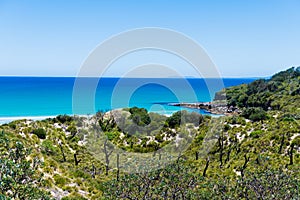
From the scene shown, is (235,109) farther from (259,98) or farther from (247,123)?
(247,123)

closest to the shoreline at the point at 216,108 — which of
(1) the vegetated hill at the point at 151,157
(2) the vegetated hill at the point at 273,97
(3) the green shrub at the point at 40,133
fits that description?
(2) the vegetated hill at the point at 273,97

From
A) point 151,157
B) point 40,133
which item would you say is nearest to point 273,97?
point 151,157

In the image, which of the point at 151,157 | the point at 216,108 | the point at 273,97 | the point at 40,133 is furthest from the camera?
the point at 216,108

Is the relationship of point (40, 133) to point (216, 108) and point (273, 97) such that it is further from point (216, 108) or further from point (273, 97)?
point (216, 108)

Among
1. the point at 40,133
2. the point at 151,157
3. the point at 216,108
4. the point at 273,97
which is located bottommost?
the point at 151,157

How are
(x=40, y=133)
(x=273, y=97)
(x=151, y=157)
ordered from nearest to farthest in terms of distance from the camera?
(x=151, y=157) → (x=40, y=133) → (x=273, y=97)

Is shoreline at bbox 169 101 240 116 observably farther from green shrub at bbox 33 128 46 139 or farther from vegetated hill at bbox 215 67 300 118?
green shrub at bbox 33 128 46 139

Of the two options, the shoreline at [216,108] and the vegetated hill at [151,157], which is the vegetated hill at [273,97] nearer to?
the shoreline at [216,108]

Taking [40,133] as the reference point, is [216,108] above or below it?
below
